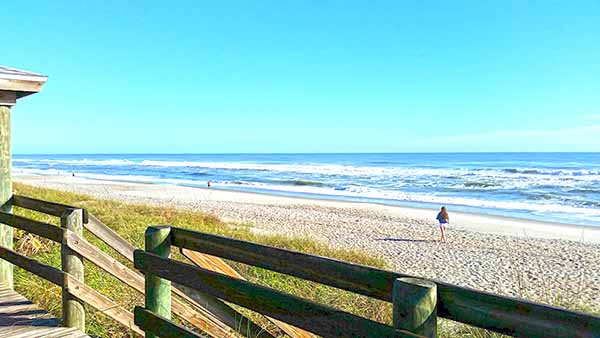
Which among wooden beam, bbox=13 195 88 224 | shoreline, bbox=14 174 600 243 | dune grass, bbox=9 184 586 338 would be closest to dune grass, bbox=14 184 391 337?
dune grass, bbox=9 184 586 338

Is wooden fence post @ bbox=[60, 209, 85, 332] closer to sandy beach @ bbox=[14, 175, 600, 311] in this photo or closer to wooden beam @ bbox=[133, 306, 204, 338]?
wooden beam @ bbox=[133, 306, 204, 338]

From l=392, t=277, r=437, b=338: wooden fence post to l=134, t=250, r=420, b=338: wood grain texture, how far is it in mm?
49

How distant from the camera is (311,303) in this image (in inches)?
76.5

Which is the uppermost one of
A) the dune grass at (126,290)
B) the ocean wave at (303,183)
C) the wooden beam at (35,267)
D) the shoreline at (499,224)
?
the wooden beam at (35,267)

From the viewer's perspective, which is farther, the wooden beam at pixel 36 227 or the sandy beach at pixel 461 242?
the sandy beach at pixel 461 242

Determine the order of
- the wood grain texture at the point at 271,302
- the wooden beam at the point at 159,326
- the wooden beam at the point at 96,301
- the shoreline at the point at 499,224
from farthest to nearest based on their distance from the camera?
1. the shoreline at the point at 499,224
2. the wooden beam at the point at 96,301
3. the wooden beam at the point at 159,326
4. the wood grain texture at the point at 271,302

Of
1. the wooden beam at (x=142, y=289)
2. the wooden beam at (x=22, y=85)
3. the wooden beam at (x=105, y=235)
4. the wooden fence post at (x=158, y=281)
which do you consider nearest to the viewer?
the wooden fence post at (x=158, y=281)

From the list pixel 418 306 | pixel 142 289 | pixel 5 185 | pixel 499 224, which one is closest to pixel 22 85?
pixel 5 185

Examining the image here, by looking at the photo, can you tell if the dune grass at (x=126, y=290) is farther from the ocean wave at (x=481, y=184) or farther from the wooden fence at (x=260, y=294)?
the ocean wave at (x=481, y=184)

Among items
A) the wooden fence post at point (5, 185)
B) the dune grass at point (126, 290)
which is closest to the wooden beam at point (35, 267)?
the wooden fence post at point (5, 185)

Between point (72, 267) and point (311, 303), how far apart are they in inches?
93.9

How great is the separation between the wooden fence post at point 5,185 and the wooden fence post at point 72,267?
1484 millimetres

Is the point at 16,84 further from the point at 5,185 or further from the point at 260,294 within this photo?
the point at 260,294

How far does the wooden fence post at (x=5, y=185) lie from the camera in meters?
4.42
